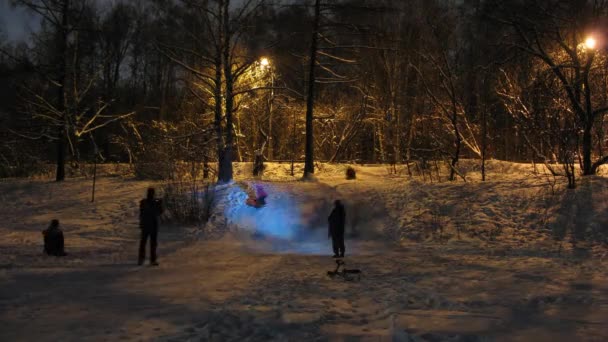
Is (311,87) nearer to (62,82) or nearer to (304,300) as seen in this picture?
(62,82)

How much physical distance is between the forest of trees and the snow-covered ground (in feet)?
9.07

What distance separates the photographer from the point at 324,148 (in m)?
34.7

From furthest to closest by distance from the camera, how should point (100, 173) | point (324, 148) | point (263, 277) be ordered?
point (324, 148) < point (100, 173) < point (263, 277)

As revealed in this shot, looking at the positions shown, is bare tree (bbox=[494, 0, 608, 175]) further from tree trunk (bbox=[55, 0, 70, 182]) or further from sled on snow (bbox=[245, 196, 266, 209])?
tree trunk (bbox=[55, 0, 70, 182])

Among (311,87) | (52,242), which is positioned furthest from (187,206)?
(311,87)

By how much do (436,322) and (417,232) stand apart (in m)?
8.56

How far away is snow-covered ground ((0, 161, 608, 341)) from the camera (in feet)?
23.0

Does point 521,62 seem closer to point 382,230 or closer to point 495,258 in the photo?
point 382,230

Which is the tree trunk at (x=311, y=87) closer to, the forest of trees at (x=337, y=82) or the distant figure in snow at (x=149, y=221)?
the forest of trees at (x=337, y=82)

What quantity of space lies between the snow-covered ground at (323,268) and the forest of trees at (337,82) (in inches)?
109

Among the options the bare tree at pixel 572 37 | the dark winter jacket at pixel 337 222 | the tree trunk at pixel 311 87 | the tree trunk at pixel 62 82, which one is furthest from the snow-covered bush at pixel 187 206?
the bare tree at pixel 572 37

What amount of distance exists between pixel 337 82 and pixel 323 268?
13.4m

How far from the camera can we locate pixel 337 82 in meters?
23.3

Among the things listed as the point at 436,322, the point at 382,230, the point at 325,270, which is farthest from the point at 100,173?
the point at 436,322
